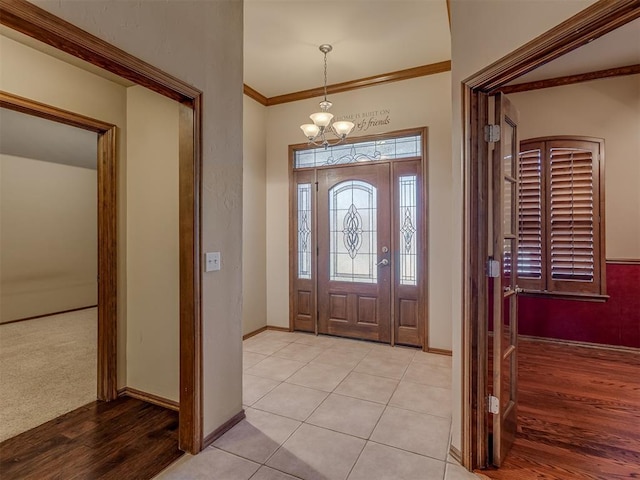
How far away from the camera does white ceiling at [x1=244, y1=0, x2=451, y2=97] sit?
9.30 ft

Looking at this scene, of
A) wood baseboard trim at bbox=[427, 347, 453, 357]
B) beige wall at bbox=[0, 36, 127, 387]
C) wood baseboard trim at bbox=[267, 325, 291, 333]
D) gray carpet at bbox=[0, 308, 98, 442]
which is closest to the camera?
beige wall at bbox=[0, 36, 127, 387]

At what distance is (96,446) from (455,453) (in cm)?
223

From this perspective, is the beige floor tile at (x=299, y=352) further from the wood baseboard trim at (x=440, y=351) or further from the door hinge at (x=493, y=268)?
the door hinge at (x=493, y=268)

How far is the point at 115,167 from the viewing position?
2.75 metres

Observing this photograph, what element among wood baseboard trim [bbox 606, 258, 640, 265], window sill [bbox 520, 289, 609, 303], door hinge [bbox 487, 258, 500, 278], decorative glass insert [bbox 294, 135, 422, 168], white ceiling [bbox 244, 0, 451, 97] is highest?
white ceiling [bbox 244, 0, 451, 97]

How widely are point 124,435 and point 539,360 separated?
3.88 meters

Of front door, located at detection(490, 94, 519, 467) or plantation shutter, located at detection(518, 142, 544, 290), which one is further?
plantation shutter, located at detection(518, 142, 544, 290)

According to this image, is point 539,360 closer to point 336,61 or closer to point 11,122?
point 336,61

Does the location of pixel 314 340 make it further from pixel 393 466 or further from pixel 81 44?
pixel 81 44

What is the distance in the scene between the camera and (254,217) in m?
4.52

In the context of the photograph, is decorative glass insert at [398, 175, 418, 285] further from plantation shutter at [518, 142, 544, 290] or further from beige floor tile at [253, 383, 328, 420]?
beige floor tile at [253, 383, 328, 420]

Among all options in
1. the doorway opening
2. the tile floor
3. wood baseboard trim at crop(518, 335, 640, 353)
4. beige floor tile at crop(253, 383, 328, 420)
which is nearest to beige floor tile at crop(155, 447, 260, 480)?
the tile floor

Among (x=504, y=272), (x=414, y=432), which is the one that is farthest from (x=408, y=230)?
(x=414, y=432)

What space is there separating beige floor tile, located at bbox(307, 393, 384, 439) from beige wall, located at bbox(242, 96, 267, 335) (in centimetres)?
197
